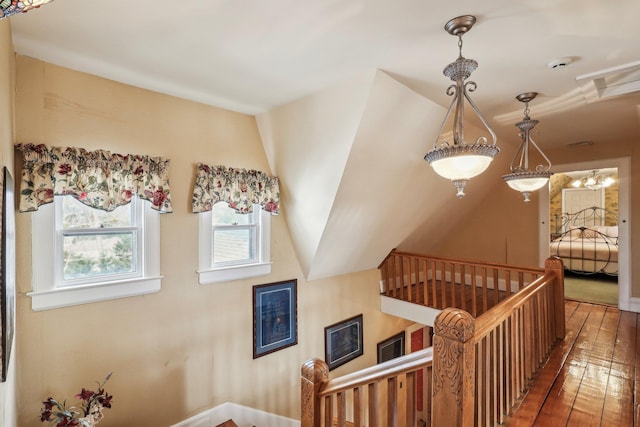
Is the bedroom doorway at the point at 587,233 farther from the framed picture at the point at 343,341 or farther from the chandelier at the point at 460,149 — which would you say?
the chandelier at the point at 460,149

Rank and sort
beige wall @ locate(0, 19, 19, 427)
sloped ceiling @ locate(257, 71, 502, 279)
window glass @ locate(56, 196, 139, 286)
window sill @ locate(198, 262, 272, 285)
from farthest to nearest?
window sill @ locate(198, 262, 272, 285) → sloped ceiling @ locate(257, 71, 502, 279) → window glass @ locate(56, 196, 139, 286) → beige wall @ locate(0, 19, 19, 427)

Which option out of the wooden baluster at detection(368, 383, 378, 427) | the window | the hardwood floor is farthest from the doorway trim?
the window

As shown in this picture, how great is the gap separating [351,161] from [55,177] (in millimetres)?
2252

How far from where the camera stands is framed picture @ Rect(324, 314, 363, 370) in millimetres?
4328

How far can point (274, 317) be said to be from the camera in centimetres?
371

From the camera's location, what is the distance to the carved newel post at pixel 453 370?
139cm

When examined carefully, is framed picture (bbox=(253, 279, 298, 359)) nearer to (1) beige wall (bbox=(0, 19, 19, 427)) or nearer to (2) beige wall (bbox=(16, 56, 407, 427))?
(2) beige wall (bbox=(16, 56, 407, 427))

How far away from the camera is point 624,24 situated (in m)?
1.76

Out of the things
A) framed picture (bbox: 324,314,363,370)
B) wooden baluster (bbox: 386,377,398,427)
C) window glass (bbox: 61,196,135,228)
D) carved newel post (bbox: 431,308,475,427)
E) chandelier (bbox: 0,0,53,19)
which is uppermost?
chandelier (bbox: 0,0,53,19)

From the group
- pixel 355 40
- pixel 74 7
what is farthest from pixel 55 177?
pixel 355 40

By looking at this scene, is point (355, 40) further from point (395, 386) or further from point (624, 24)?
point (395, 386)

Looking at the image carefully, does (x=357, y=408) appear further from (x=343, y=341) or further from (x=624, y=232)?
(x=624, y=232)

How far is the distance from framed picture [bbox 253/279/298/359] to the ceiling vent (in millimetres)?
3405

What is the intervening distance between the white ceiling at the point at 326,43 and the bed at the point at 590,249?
456 centimetres
